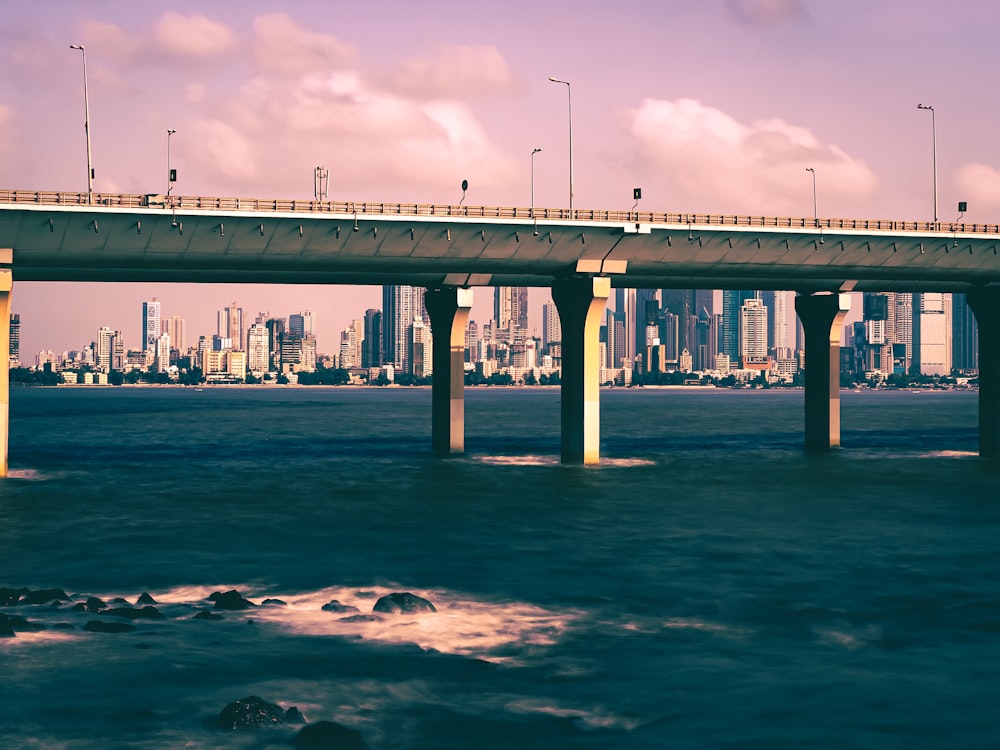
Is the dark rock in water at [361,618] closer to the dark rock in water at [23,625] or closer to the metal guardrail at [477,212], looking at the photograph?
the dark rock in water at [23,625]

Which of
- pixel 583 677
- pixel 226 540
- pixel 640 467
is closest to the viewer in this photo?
pixel 583 677

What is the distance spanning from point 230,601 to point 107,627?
499 centimetres

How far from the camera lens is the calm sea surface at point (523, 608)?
2680 centimetres

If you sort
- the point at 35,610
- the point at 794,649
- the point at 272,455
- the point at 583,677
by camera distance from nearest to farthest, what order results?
the point at 583,677 < the point at 794,649 < the point at 35,610 < the point at 272,455

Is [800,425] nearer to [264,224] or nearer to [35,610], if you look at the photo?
[264,224]

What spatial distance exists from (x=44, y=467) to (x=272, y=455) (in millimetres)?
22027

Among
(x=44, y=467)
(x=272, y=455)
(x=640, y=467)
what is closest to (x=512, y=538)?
(x=640, y=467)

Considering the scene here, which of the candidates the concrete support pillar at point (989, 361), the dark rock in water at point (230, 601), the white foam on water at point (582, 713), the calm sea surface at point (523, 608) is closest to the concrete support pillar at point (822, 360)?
the concrete support pillar at point (989, 361)

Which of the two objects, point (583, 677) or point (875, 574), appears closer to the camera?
point (583, 677)

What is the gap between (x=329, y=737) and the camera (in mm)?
25484

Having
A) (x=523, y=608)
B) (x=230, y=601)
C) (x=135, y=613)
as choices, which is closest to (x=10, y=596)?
(x=135, y=613)

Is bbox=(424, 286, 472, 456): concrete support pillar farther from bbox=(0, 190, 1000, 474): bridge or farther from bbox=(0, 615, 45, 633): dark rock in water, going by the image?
bbox=(0, 615, 45, 633): dark rock in water

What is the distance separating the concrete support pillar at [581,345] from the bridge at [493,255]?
0.32 feet

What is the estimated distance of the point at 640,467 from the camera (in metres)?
94.2
